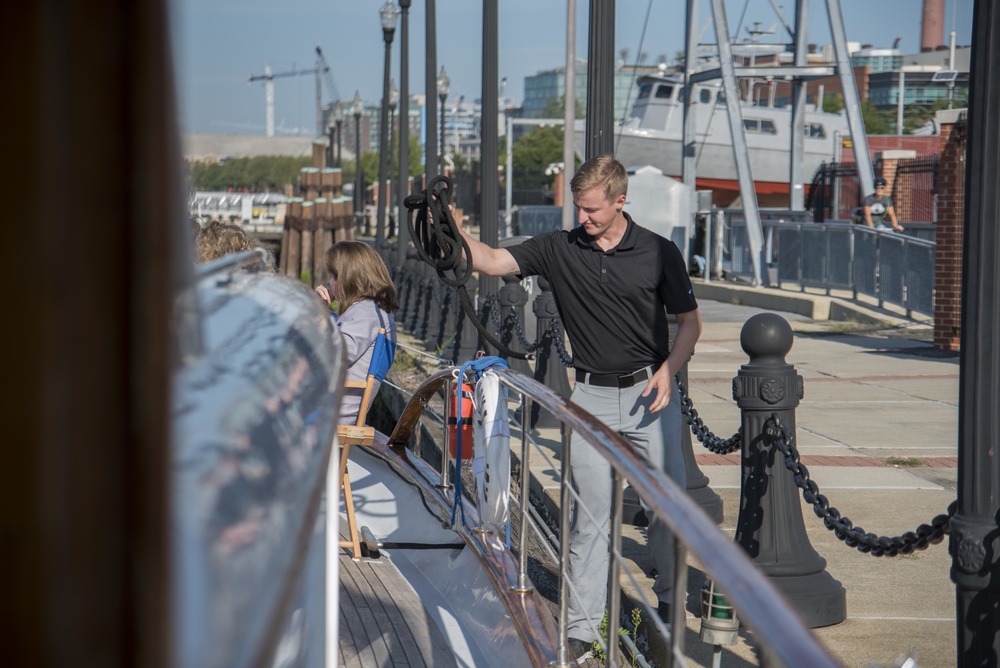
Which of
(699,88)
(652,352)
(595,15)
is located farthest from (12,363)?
(699,88)

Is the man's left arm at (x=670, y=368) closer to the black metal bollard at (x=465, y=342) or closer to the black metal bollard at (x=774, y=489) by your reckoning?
the black metal bollard at (x=774, y=489)

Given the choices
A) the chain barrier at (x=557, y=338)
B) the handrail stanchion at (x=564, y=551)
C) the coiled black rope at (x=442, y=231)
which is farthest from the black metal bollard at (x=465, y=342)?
the handrail stanchion at (x=564, y=551)

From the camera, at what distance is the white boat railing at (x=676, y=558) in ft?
4.62

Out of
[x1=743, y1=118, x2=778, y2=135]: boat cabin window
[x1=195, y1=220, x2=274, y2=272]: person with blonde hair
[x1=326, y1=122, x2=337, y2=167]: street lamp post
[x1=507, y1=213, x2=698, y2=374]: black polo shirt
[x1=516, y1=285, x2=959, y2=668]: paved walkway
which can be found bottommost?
[x1=516, y1=285, x2=959, y2=668]: paved walkway

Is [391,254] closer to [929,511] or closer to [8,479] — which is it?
[929,511]

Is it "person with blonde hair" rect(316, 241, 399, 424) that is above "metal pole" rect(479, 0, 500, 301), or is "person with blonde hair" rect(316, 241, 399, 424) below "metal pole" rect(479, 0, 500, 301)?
below

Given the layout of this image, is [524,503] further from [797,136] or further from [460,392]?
[797,136]

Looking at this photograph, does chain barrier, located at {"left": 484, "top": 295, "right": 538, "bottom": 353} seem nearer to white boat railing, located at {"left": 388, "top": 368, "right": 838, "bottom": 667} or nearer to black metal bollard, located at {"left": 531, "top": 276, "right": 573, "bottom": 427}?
black metal bollard, located at {"left": 531, "top": 276, "right": 573, "bottom": 427}

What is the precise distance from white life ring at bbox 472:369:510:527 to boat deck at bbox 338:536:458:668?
1.63 ft

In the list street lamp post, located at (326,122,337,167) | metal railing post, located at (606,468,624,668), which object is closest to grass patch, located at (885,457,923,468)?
metal railing post, located at (606,468,624,668)

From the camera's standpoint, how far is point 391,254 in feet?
85.0

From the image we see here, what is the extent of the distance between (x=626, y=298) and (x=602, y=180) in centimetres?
48

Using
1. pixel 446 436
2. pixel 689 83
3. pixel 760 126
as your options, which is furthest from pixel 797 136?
pixel 446 436

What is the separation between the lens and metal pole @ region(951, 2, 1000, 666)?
339cm
